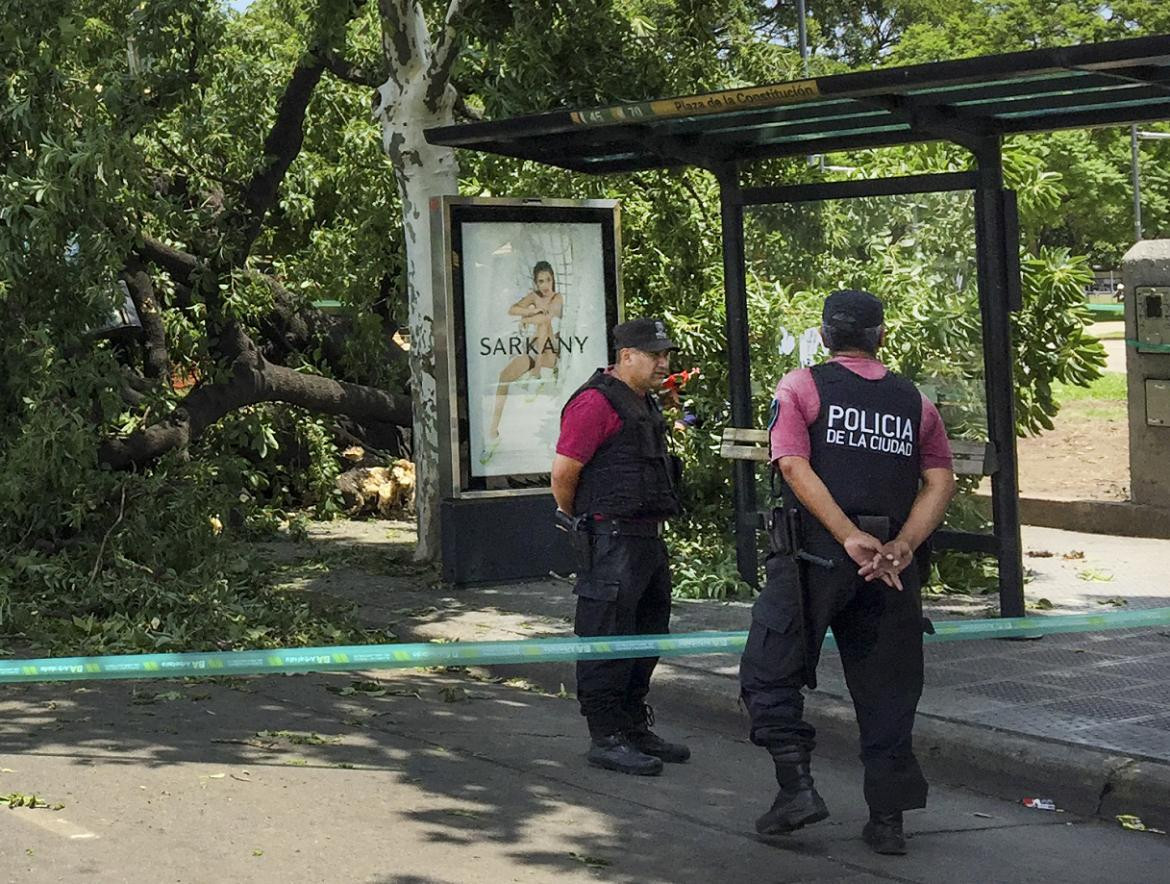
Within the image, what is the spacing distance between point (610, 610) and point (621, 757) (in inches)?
21.7

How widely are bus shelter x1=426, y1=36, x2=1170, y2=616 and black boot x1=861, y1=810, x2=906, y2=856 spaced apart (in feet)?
9.98

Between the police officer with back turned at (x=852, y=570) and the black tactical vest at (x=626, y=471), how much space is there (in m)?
1.09

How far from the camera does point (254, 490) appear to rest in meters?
14.3

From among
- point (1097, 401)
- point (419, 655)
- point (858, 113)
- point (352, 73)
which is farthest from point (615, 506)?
point (1097, 401)

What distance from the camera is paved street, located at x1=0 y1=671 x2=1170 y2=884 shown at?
530cm

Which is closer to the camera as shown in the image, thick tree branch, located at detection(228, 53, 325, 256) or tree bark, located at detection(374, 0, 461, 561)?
tree bark, located at detection(374, 0, 461, 561)

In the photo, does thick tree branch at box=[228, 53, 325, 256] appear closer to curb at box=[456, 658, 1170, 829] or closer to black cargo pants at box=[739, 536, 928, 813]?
curb at box=[456, 658, 1170, 829]

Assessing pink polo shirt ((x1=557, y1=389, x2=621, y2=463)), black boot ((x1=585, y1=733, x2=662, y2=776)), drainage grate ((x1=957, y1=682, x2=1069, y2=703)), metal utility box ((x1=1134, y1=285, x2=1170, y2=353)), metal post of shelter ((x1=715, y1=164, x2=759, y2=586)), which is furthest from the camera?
metal utility box ((x1=1134, y1=285, x2=1170, y2=353))

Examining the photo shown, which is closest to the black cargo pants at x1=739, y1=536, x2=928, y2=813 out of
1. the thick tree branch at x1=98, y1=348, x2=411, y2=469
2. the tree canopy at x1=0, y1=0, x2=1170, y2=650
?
the tree canopy at x1=0, y1=0, x2=1170, y2=650

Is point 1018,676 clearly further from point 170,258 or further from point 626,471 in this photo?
point 170,258

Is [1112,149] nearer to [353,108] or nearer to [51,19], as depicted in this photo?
[353,108]

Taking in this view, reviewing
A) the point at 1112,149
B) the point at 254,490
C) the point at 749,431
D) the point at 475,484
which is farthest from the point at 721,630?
the point at 1112,149

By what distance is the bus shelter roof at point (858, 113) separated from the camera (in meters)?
7.02

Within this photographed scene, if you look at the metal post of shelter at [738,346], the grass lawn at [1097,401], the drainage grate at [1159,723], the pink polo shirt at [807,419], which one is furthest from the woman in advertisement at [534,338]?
the grass lawn at [1097,401]
